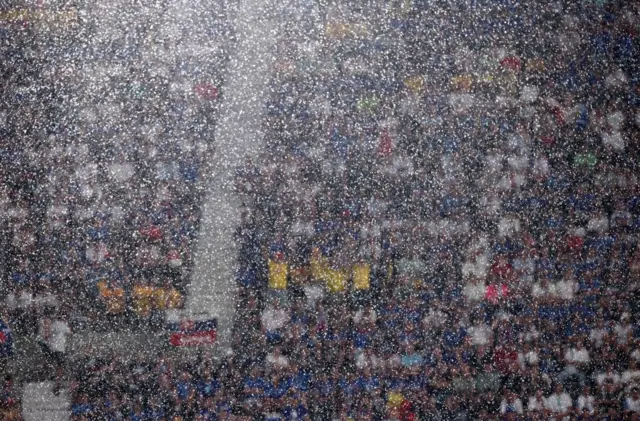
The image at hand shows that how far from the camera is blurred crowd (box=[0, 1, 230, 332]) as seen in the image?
1.80 feet

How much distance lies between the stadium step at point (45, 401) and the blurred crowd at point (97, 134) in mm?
78

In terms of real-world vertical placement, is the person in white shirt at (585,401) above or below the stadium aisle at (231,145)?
below

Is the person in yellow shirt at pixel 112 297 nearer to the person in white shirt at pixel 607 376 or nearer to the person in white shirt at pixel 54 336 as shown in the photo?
the person in white shirt at pixel 54 336

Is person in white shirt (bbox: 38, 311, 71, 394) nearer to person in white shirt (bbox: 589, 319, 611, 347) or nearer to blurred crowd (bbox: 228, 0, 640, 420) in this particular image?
blurred crowd (bbox: 228, 0, 640, 420)

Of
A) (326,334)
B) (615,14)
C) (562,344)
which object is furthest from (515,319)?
(615,14)

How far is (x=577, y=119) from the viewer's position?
566 mm

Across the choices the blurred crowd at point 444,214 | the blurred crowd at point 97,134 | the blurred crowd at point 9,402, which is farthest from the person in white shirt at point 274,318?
the blurred crowd at point 9,402

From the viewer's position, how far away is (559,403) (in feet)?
1.90

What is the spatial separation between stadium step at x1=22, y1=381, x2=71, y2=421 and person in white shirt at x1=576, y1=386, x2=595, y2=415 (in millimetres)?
436

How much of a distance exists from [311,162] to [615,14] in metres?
0.29

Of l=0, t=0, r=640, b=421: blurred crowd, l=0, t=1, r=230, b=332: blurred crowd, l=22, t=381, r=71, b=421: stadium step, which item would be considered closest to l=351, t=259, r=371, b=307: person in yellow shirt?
l=0, t=0, r=640, b=421: blurred crowd

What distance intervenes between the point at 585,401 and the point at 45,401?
0.46m

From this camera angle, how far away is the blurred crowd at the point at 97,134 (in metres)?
0.55

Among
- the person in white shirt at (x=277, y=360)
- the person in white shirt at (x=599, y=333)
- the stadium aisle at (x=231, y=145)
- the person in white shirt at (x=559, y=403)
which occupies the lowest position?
the person in white shirt at (x=559, y=403)
